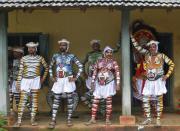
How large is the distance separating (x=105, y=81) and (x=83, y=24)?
2420mm

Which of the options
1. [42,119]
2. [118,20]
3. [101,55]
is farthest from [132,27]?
[42,119]

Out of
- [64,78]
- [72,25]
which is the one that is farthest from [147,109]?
[72,25]

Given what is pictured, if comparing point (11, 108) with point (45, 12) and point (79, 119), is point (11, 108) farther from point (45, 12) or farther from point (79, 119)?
point (45, 12)

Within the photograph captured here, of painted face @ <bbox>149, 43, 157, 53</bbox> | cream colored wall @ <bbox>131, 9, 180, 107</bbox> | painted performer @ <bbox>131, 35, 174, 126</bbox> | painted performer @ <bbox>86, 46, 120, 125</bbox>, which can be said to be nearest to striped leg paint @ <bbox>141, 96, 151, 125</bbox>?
painted performer @ <bbox>131, 35, 174, 126</bbox>

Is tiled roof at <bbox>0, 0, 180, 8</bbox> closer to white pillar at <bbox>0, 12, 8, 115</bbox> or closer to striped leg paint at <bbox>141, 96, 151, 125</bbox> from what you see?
white pillar at <bbox>0, 12, 8, 115</bbox>

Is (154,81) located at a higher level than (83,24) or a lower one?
lower

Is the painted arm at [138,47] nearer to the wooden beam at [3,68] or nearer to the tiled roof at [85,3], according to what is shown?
the tiled roof at [85,3]

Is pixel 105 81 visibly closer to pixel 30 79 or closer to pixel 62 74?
pixel 62 74

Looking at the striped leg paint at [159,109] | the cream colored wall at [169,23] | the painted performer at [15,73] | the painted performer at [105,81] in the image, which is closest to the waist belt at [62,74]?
the painted performer at [105,81]

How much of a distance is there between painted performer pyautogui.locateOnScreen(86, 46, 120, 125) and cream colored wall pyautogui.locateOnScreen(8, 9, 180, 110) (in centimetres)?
180

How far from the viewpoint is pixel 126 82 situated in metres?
12.4

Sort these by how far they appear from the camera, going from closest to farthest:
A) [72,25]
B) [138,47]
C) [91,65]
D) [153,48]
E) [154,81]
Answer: [153,48] → [154,81] → [138,47] → [91,65] → [72,25]

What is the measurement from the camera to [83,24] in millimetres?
14188

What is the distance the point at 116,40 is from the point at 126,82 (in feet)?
6.77
